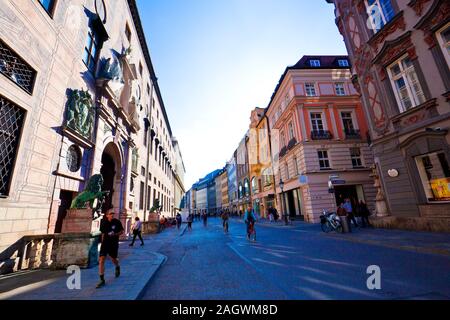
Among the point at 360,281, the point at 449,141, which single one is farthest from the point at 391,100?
the point at 360,281

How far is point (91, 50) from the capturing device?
10.8 metres

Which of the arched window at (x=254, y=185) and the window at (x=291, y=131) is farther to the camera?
the arched window at (x=254, y=185)

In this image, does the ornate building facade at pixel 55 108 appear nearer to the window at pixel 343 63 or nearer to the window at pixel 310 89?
the window at pixel 310 89

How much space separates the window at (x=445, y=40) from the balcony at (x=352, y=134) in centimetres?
1309

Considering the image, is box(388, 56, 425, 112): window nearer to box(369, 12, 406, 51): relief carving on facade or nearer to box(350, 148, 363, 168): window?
box(369, 12, 406, 51): relief carving on facade

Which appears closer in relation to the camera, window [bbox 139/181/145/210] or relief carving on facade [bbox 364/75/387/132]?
relief carving on facade [bbox 364/75/387/132]

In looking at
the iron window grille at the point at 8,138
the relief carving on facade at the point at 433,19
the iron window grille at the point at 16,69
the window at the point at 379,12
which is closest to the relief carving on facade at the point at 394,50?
the relief carving on facade at the point at 433,19

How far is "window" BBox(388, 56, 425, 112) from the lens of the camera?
33.7 ft

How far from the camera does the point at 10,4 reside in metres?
5.98

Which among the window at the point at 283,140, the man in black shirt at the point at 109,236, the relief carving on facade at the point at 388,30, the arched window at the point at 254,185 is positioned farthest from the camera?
the arched window at the point at 254,185

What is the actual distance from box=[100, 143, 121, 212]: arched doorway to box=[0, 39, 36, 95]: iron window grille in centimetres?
710

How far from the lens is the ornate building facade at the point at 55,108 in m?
5.94

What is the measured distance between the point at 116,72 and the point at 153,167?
1432cm

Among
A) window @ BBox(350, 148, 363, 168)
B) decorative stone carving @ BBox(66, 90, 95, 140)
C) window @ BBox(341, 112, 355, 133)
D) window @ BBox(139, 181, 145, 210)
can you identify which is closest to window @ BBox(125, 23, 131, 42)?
decorative stone carving @ BBox(66, 90, 95, 140)
